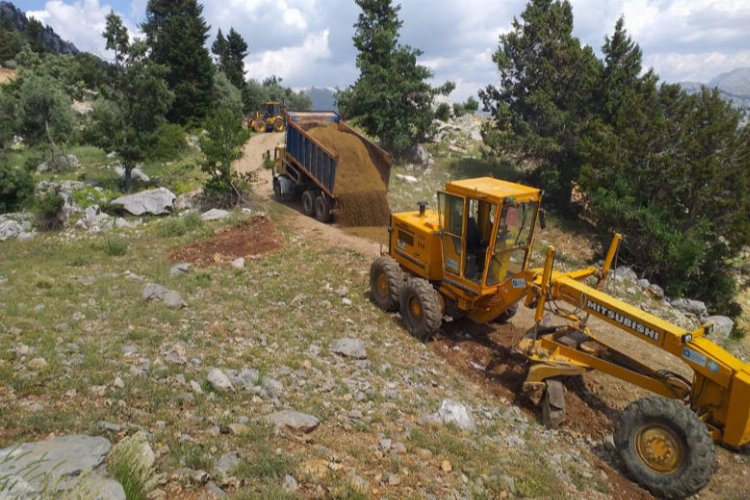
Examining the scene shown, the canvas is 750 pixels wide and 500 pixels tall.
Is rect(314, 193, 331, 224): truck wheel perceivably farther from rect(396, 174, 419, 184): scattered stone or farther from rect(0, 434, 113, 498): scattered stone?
rect(0, 434, 113, 498): scattered stone

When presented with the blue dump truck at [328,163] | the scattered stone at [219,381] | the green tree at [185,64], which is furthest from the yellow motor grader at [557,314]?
A: the green tree at [185,64]

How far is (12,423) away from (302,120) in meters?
14.1

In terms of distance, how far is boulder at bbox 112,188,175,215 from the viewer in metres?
15.9

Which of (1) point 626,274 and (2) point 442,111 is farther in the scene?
(2) point 442,111

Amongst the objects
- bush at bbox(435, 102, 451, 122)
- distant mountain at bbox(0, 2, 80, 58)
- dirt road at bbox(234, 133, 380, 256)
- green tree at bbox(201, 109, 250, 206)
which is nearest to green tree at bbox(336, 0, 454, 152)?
bush at bbox(435, 102, 451, 122)

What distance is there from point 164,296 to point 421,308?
443 centimetres

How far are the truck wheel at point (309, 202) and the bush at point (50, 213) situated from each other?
22.5 ft

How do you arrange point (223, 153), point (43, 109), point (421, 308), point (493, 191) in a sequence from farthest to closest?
point (43, 109) < point (223, 153) < point (421, 308) < point (493, 191)

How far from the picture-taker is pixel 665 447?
519cm

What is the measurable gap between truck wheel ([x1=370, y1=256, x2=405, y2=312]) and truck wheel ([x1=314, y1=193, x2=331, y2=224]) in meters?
6.07

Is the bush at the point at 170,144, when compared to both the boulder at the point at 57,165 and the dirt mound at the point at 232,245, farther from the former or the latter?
the dirt mound at the point at 232,245

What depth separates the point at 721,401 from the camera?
5184 millimetres

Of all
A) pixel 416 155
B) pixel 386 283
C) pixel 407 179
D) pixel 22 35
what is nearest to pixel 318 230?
pixel 386 283

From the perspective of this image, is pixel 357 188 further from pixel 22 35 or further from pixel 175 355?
pixel 22 35
